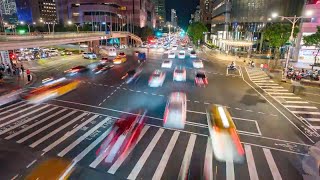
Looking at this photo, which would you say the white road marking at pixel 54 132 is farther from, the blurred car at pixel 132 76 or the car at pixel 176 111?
the blurred car at pixel 132 76

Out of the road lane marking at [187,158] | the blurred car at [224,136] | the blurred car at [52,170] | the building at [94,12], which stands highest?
the building at [94,12]

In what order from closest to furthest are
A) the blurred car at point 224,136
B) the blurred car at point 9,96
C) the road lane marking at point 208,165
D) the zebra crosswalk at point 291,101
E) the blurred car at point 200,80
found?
the road lane marking at point 208,165, the blurred car at point 224,136, the zebra crosswalk at point 291,101, the blurred car at point 9,96, the blurred car at point 200,80

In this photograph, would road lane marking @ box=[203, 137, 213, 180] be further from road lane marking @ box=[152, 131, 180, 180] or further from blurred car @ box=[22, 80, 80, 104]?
blurred car @ box=[22, 80, 80, 104]

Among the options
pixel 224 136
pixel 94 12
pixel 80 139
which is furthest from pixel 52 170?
pixel 94 12

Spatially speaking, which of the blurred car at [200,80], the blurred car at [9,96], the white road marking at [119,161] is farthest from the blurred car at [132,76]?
the white road marking at [119,161]

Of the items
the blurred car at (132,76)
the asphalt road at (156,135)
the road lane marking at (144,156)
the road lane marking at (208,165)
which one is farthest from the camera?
the blurred car at (132,76)

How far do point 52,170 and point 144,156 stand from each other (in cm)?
549

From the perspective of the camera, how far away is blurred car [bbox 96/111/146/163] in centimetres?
1622

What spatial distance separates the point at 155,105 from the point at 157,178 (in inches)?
520

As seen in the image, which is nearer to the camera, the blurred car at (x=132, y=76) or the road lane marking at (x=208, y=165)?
the road lane marking at (x=208, y=165)

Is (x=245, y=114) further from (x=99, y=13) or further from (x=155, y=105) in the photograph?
(x=99, y=13)

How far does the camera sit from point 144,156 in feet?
52.1

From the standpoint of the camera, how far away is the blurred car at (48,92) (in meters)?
28.8

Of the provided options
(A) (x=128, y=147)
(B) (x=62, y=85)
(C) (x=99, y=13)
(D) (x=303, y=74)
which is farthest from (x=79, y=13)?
(A) (x=128, y=147)
